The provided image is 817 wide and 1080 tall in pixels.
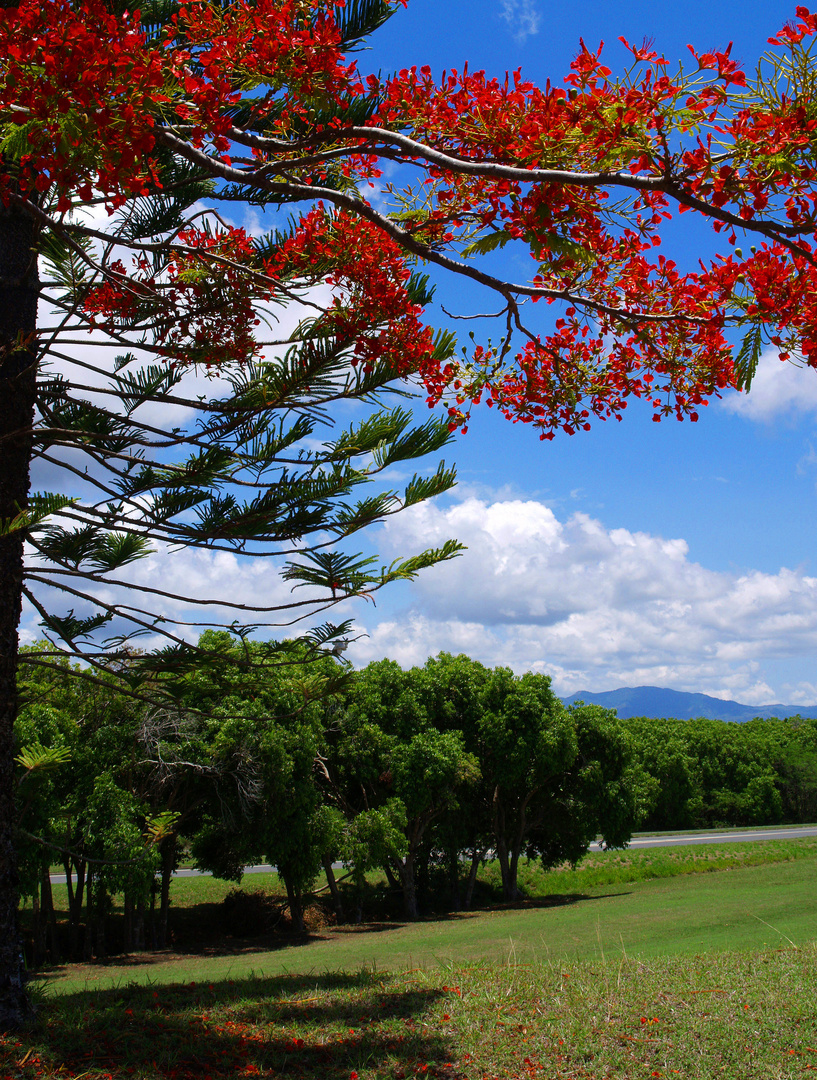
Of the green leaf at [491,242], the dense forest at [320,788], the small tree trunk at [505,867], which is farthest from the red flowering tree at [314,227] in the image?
the small tree trunk at [505,867]

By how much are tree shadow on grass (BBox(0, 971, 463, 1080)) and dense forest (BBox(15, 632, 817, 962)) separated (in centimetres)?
200

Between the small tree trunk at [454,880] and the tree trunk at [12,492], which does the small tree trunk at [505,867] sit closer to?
the small tree trunk at [454,880]

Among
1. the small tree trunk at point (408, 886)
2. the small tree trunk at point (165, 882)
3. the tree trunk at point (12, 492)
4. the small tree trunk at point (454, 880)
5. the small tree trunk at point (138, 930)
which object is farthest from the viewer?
the small tree trunk at point (454, 880)

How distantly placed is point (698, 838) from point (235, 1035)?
1072 inches

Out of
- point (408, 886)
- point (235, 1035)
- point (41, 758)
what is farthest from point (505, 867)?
point (41, 758)

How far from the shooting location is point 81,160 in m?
2.28

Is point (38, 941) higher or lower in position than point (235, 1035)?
lower

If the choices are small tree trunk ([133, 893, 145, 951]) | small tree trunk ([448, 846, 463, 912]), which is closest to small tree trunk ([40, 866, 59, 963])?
small tree trunk ([133, 893, 145, 951])

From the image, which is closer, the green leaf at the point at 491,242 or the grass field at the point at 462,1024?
the green leaf at the point at 491,242

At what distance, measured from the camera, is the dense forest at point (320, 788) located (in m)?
11.3

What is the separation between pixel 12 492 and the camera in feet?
13.2

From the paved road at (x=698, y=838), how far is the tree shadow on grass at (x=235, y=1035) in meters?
19.9

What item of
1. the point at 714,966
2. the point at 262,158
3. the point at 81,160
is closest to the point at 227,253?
the point at 262,158

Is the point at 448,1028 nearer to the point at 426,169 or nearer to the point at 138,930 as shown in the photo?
the point at 426,169
